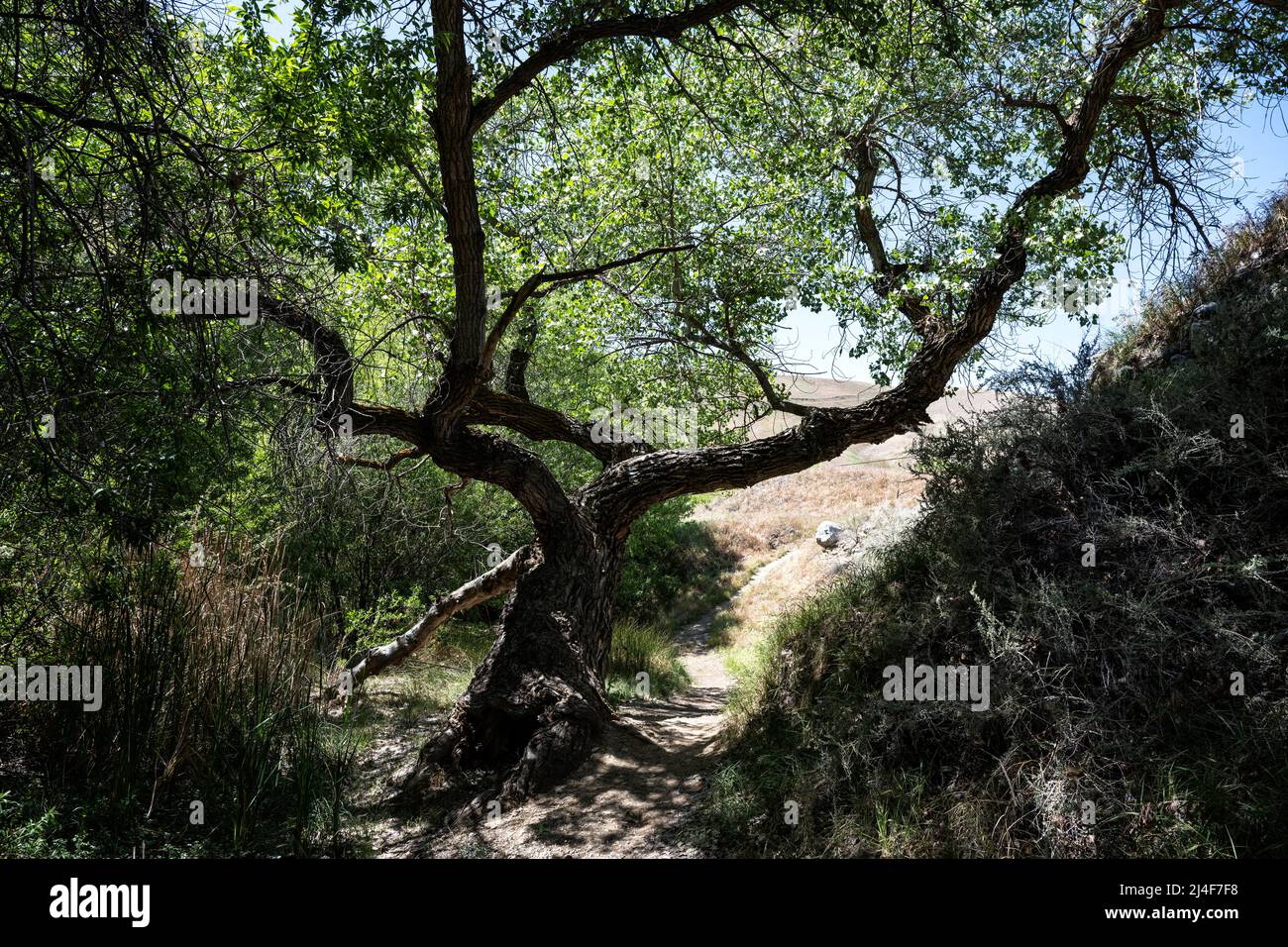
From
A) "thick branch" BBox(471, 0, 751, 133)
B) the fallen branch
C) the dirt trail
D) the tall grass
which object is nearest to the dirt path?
the dirt trail

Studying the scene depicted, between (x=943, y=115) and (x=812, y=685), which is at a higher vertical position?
(x=943, y=115)

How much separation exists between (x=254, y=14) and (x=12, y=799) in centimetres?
547

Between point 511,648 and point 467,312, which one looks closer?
point 467,312

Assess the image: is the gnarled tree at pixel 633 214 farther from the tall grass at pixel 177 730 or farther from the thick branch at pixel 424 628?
the tall grass at pixel 177 730

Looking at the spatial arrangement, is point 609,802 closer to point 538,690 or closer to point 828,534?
point 538,690

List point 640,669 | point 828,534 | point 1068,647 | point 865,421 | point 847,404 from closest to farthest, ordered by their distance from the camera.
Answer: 1. point 1068,647
2. point 865,421
3. point 640,669
4. point 847,404
5. point 828,534

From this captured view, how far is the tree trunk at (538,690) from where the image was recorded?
6047mm

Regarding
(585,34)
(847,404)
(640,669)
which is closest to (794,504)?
(847,404)


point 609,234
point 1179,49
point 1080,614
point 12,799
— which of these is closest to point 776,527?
point 609,234

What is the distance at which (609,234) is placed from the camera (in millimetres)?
9219

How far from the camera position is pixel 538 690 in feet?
20.8

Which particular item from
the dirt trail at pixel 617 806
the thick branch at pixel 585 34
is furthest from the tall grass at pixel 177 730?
the thick branch at pixel 585 34
